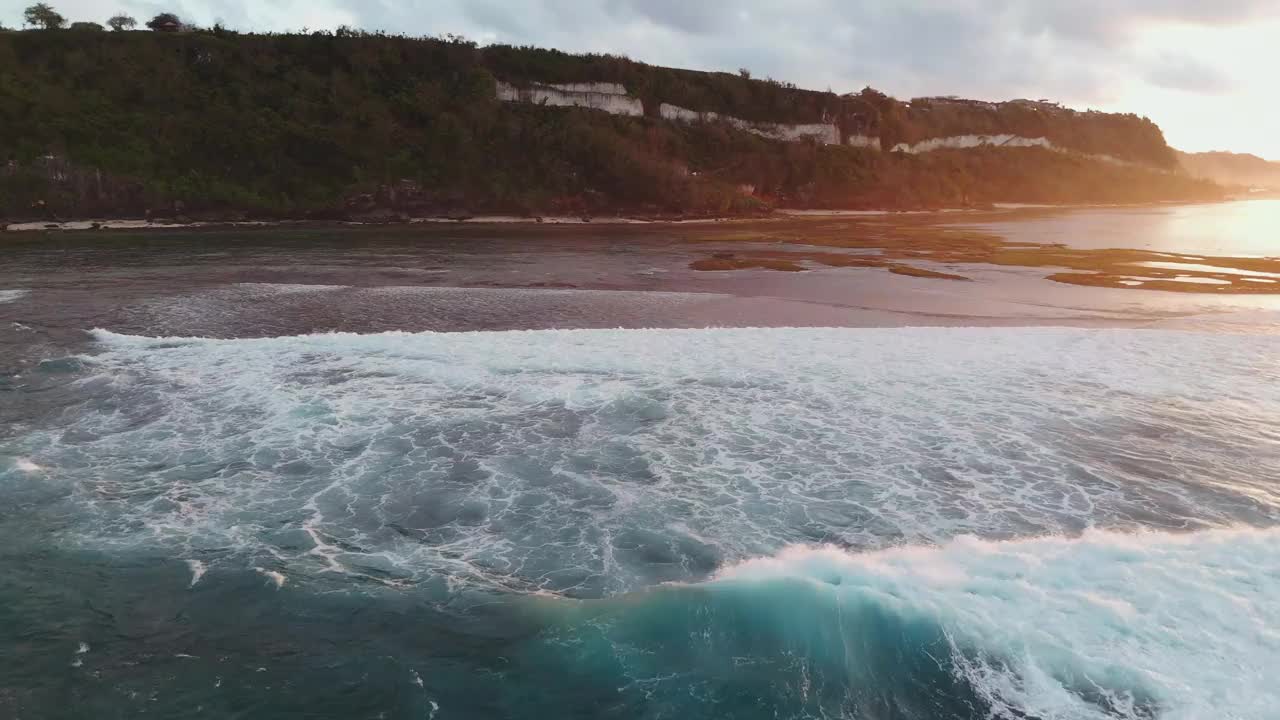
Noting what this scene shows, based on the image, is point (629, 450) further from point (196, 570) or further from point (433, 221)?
point (433, 221)

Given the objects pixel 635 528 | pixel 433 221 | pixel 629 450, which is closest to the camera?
pixel 635 528

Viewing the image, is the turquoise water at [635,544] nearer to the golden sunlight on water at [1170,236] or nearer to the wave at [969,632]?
the wave at [969,632]

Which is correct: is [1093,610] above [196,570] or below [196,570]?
above

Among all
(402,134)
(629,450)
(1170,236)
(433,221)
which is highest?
(402,134)

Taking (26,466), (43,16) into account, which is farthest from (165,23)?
(26,466)

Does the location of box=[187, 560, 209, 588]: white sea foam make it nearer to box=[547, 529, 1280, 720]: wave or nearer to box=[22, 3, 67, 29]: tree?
box=[547, 529, 1280, 720]: wave

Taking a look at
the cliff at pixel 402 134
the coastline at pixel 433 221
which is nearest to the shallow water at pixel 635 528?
the coastline at pixel 433 221

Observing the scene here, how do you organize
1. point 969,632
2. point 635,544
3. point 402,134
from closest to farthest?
point 969,632
point 635,544
point 402,134
